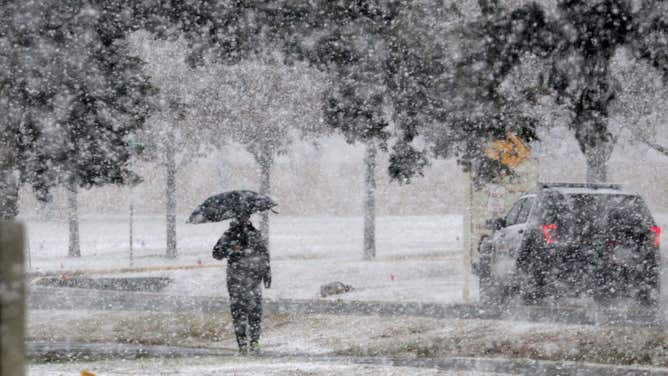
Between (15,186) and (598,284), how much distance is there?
776 cm

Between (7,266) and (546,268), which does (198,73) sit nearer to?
(546,268)

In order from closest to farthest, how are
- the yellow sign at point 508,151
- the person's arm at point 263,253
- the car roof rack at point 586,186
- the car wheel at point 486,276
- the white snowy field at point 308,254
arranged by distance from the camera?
the yellow sign at point 508,151 → the person's arm at point 263,253 → the car roof rack at point 586,186 → the car wheel at point 486,276 → the white snowy field at point 308,254

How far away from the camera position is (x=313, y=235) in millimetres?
41688

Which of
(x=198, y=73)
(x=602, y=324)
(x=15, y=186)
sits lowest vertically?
(x=602, y=324)

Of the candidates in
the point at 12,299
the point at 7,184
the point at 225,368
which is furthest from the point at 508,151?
the point at 12,299

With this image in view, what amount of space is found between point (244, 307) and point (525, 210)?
484 centimetres

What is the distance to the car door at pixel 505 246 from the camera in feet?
43.4

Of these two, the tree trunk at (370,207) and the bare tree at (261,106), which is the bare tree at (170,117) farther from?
the tree trunk at (370,207)

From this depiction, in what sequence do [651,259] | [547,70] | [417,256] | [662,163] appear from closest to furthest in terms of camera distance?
[547,70] → [651,259] → [417,256] → [662,163]

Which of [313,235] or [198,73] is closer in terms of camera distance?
[198,73]

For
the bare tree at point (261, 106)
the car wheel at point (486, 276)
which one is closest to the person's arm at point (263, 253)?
the car wheel at point (486, 276)

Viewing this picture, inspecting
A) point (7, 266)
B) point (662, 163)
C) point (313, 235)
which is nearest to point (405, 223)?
point (313, 235)

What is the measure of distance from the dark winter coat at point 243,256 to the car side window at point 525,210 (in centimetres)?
430

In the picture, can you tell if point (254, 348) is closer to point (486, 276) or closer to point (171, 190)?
point (486, 276)
